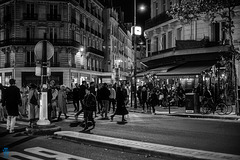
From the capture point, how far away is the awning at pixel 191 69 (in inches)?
822

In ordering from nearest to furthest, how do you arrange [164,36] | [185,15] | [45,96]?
1. [45,96]
2. [185,15]
3. [164,36]

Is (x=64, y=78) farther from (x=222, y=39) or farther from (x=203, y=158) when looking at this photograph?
(x=203, y=158)

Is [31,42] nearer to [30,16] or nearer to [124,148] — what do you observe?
[30,16]

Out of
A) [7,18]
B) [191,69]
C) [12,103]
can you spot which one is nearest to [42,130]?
[12,103]

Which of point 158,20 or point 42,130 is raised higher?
point 158,20

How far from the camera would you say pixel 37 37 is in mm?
43594

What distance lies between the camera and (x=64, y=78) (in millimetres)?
44500

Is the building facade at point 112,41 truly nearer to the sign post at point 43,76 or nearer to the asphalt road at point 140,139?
the sign post at point 43,76

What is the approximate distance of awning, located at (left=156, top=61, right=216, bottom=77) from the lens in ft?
68.5

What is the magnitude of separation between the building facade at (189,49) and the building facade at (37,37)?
1652 centimetres

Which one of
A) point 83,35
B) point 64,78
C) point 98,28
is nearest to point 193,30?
point 64,78

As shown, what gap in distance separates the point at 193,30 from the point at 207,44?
2.19 meters

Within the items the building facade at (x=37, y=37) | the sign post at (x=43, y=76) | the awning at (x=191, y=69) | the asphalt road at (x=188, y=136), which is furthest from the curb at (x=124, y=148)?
the building facade at (x=37, y=37)

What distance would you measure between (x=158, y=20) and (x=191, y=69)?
34.7 feet
